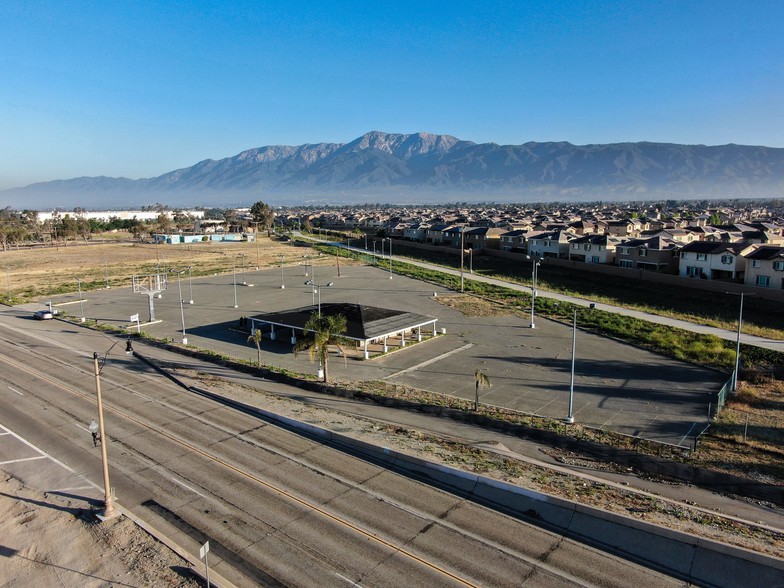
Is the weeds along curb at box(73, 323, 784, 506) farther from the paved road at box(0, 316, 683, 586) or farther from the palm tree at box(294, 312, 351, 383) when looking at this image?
the paved road at box(0, 316, 683, 586)

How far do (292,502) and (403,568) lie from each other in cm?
508

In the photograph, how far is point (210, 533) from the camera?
16641 millimetres

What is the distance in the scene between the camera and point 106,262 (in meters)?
98.8

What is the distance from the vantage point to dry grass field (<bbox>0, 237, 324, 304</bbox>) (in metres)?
78.1

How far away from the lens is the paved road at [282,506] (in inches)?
584

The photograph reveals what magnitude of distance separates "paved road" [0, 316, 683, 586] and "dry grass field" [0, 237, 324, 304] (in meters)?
51.3

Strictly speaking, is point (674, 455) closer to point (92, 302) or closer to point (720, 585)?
point (720, 585)

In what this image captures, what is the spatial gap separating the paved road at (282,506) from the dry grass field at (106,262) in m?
51.3

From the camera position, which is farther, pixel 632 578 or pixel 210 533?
pixel 210 533

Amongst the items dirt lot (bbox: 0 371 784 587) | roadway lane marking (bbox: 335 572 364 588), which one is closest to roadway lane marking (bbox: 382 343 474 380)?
dirt lot (bbox: 0 371 784 587)

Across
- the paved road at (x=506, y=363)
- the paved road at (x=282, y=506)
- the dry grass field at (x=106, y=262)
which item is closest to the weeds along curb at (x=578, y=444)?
the paved road at (x=506, y=363)

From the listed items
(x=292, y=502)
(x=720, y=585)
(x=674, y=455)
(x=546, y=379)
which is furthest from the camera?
(x=546, y=379)

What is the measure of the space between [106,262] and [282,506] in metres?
95.7

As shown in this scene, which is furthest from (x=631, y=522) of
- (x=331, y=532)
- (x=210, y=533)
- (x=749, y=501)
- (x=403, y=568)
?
(x=210, y=533)
